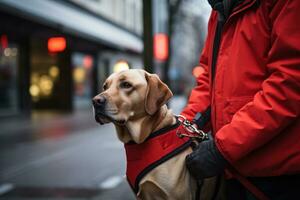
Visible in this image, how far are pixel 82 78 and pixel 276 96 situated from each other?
29403 mm

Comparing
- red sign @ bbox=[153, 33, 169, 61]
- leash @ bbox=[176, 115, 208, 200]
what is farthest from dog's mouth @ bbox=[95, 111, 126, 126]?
Answer: red sign @ bbox=[153, 33, 169, 61]

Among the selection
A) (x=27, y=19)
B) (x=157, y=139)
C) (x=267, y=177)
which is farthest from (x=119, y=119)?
(x=27, y=19)

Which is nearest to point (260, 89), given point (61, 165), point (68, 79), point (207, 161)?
point (207, 161)

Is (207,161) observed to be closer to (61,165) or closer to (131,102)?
(131,102)

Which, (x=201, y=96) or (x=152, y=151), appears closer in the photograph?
(x=152, y=151)

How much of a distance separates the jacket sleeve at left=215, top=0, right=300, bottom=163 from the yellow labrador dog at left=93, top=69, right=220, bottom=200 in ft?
1.41

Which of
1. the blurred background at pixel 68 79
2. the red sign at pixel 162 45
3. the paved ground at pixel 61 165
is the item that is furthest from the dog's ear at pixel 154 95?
the red sign at pixel 162 45

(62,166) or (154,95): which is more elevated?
(154,95)

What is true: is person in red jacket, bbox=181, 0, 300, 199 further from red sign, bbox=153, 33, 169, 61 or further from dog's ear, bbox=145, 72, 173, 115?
red sign, bbox=153, 33, 169, 61

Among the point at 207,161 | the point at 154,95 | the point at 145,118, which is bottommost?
the point at 207,161

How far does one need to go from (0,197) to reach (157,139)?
4.88 metres

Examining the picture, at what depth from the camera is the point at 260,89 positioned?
2.25 m

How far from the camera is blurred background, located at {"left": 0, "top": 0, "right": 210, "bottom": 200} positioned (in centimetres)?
755

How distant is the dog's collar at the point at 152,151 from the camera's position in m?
2.53
